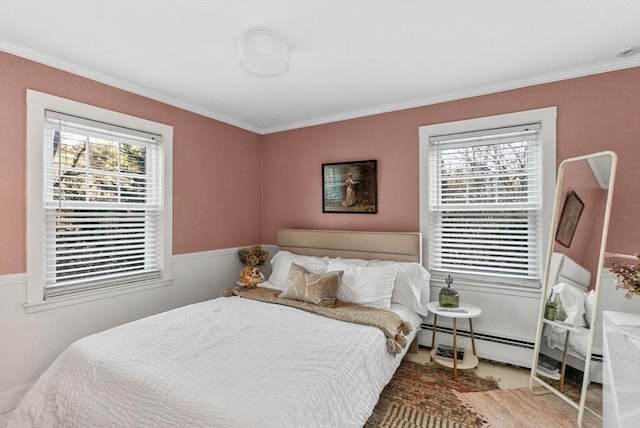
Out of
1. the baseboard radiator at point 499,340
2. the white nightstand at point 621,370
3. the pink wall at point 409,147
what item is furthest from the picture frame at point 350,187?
the white nightstand at point 621,370

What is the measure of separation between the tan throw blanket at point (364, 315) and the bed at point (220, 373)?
0.04m

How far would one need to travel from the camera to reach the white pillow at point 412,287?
116 inches

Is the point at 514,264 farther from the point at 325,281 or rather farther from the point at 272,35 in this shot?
the point at 272,35

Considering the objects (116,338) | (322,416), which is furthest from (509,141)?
(116,338)

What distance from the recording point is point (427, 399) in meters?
2.37

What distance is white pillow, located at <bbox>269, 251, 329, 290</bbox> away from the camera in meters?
3.31

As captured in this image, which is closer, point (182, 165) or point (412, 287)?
point (412, 287)

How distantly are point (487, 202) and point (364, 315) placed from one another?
158cm

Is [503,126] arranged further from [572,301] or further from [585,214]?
[572,301]

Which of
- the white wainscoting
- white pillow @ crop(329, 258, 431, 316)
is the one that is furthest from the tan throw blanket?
the white wainscoting

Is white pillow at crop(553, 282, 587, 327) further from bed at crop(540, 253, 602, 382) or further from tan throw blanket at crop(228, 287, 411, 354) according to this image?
tan throw blanket at crop(228, 287, 411, 354)

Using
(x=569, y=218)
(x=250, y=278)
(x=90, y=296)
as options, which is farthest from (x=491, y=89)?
(x=90, y=296)

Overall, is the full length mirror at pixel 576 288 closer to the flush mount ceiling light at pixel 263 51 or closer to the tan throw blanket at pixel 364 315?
the tan throw blanket at pixel 364 315

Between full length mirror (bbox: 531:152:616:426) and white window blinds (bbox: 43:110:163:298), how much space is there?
3472mm
